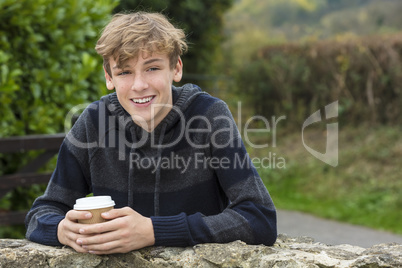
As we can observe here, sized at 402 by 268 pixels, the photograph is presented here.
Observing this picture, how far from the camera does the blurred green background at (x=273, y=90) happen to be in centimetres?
413

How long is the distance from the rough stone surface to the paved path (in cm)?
440

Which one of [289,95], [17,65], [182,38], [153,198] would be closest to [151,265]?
[153,198]

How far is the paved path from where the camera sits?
21.1ft

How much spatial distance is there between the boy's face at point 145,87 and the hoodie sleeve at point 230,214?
0.23 meters

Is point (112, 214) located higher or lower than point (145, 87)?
lower

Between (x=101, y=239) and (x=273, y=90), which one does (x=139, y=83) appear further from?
(x=273, y=90)

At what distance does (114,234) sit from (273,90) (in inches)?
431

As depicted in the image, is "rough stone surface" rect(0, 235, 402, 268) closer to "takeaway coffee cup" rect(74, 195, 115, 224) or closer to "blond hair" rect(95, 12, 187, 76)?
"takeaway coffee cup" rect(74, 195, 115, 224)

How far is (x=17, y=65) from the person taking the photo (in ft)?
13.2

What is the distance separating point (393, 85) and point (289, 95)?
101 inches
